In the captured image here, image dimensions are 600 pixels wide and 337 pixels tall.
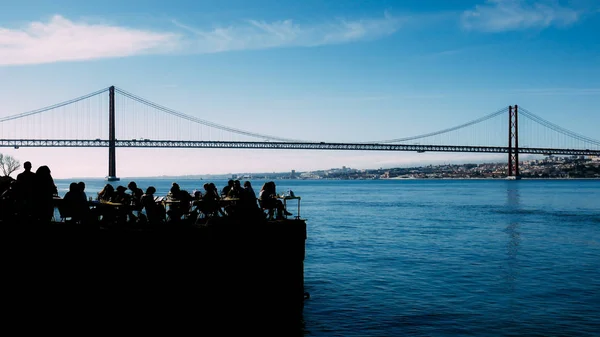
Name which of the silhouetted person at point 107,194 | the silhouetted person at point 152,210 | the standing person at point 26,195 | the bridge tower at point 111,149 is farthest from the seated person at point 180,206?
the bridge tower at point 111,149

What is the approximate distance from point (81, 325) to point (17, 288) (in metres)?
1.21

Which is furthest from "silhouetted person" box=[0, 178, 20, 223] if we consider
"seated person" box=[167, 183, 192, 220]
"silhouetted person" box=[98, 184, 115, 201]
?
"seated person" box=[167, 183, 192, 220]

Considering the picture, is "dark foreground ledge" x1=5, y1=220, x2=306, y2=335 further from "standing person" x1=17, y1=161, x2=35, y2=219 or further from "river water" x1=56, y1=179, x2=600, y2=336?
"river water" x1=56, y1=179, x2=600, y2=336

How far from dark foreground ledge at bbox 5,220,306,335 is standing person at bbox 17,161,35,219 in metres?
0.54

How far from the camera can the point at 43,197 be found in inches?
375

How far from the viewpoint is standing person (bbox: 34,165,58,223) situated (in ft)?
31.0

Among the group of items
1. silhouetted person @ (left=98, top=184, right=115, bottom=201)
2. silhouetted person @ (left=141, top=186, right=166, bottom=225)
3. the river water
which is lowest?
the river water

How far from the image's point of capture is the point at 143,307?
981cm

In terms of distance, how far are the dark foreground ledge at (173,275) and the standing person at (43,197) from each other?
0.46 meters

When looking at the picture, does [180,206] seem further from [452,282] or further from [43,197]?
[452,282]

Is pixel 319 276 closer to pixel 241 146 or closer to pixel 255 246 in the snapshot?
pixel 255 246

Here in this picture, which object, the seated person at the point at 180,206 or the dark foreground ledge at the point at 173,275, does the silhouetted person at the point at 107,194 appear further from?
the dark foreground ledge at the point at 173,275

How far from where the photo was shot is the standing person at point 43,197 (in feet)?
31.0

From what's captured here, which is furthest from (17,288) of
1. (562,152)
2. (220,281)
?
(562,152)
